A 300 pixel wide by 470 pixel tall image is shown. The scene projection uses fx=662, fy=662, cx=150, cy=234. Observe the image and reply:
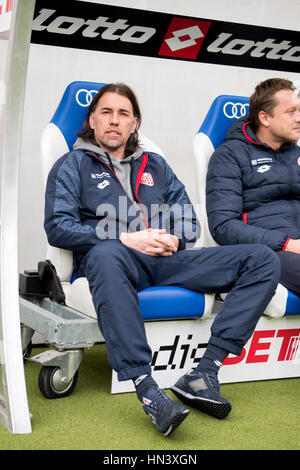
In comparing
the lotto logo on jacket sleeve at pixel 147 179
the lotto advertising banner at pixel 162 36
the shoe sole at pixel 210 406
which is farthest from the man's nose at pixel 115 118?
the shoe sole at pixel 210 406

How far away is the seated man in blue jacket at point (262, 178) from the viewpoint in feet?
9.23

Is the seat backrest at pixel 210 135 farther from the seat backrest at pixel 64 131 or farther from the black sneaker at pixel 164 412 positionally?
the black sneaker at pixel 164 412

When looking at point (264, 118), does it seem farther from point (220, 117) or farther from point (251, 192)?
point (251, 192)

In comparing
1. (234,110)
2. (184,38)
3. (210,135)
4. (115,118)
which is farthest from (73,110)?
(184,38)

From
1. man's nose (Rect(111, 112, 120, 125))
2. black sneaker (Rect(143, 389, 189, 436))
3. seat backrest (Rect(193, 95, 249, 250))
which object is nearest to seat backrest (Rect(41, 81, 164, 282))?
man's nose (Rect(111, 112, 120, 125))

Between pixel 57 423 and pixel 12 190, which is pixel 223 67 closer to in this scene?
pixel 12 190

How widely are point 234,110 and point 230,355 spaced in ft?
3.97

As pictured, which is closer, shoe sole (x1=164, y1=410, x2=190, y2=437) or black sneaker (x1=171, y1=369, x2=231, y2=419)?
shoe sole (x1=164, y1=410, x2=190, y2=437)

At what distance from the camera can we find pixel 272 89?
122 inches

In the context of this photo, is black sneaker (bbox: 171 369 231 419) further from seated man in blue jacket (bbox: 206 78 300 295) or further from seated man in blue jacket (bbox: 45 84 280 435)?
seated man in blue jacket (bbox: 206 78 300 295)

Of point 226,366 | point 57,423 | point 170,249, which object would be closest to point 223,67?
point 170,249

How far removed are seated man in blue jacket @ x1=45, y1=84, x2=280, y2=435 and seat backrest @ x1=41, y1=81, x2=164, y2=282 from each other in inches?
2.2

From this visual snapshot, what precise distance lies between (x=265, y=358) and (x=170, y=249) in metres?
0.64

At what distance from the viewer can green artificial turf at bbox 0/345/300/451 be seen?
6.43 ft
